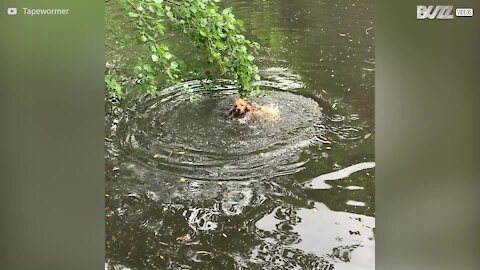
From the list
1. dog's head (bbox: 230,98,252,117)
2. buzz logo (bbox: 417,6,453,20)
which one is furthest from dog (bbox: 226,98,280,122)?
buzz logo (bbox: 417,6,453,20)

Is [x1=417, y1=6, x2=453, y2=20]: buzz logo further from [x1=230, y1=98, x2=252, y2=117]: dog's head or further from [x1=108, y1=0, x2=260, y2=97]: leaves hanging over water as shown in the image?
[x1=230, y1=98, x2=252, y2=117]: dog's head

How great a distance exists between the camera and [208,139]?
6.89 feet

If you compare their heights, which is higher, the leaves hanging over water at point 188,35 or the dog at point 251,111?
the leaves hanging over water at point 188,35

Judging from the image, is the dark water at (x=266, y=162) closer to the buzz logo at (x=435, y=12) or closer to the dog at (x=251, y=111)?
the dog at (x=251, y=111)

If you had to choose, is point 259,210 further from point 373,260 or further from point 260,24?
point 260,24

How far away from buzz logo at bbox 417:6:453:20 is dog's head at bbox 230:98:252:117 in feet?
2.58

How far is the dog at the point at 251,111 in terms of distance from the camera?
210cm

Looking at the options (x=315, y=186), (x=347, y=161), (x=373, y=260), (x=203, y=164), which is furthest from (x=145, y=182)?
(x=373, y=260)

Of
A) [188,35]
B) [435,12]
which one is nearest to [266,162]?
[188,35]

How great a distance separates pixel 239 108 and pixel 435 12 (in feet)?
2.88

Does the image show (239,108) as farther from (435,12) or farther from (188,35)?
(435,12)

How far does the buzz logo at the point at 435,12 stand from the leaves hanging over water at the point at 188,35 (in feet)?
2.21

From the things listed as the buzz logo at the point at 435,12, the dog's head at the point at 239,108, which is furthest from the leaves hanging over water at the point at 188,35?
the buzz logo at the point at 435,12

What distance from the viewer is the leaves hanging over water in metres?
2.08
